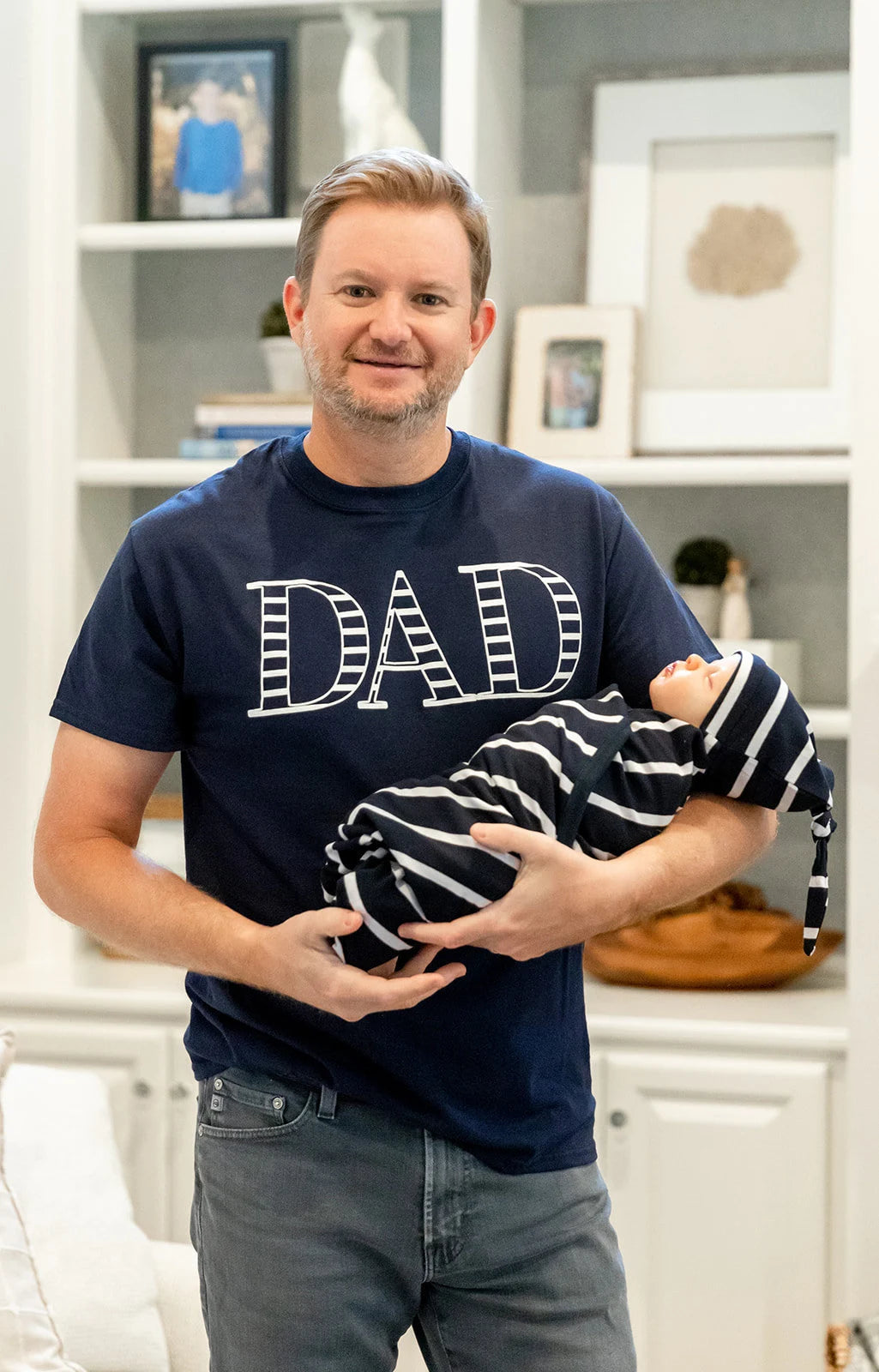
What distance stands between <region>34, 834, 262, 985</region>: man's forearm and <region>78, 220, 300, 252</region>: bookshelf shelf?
1599 millimetres

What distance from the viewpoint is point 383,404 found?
1317 mm

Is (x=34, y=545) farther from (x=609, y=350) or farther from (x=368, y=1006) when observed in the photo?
(x=368, y=1006)

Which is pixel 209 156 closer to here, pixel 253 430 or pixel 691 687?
pixel 253 430

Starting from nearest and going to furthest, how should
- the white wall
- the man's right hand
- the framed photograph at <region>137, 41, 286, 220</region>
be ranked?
the man's right hand, the white wall, the framed photograph at <region>137, 41, 286, 220</region>

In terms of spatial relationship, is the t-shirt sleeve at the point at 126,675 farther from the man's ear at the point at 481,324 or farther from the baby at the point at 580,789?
the man's ear at the point at 481,324

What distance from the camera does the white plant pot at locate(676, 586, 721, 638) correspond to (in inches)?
107

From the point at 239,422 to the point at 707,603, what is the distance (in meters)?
0.91

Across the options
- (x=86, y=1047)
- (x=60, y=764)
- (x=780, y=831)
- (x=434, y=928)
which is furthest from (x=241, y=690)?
(x=780, y=831)

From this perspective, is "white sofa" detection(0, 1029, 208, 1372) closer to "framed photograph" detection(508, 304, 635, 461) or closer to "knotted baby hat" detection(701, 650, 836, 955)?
"knotted baby hat" detection(701, 650, 836, 955)

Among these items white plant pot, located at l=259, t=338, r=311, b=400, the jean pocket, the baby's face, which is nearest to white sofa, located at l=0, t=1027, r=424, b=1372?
the jean pocket

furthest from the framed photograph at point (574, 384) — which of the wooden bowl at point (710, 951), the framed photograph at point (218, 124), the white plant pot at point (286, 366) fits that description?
the wooden bowl at point (710, 951)

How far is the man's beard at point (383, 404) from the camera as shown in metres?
1.32

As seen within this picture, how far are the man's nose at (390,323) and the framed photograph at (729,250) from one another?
58.3 inches

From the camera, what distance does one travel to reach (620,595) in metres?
1.41
